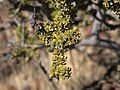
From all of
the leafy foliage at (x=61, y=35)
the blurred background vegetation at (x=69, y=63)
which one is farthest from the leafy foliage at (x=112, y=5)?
the blurred background vegetation at (x=69, y=63)

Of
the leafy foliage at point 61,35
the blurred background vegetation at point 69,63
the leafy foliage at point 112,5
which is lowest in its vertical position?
the blurred background vegetation at point 69,63

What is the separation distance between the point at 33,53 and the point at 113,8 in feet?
6.75

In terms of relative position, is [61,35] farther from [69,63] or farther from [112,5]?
[69,63]

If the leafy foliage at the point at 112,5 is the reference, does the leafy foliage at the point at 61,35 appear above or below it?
below

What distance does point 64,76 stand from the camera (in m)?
0.84

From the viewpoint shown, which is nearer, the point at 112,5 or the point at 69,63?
the point at 112,5

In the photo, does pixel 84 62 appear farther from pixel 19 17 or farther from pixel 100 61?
pixel 19 17

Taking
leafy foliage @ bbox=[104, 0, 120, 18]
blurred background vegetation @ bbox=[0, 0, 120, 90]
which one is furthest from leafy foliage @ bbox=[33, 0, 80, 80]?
blurred background vegetation @ bbox=[0, 0, 120, 90]

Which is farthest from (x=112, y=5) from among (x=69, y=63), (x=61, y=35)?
(x=69, y=63)

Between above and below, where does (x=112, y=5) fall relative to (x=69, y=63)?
above

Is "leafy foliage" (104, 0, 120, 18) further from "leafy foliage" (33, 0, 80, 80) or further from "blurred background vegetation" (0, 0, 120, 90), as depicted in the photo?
"blurred background vegetation" (0, 0, 120, 90)

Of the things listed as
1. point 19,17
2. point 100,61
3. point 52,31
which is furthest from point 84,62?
point 52,31

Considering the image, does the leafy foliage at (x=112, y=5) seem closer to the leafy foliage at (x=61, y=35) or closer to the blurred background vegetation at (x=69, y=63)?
the leafy foliage at (x=61, y=35)

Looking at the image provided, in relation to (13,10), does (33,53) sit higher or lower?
lower
